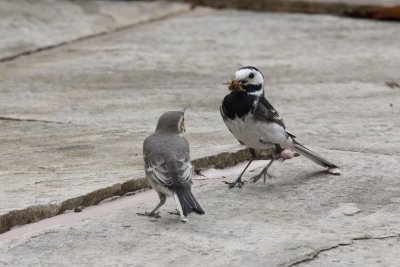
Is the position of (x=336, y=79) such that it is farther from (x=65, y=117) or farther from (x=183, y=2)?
(x=183, y=2)

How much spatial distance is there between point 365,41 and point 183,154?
4903mm

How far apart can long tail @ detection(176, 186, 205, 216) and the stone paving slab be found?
2.14 ft

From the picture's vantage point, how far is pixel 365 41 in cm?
986

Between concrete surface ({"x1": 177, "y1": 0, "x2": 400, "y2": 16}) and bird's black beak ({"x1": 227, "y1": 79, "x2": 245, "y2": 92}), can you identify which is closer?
bird's black beak ({"x1": 227, "y1": 79, "x2": 245, "y2": 92})

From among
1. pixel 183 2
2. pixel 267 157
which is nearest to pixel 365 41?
pixel 183 2

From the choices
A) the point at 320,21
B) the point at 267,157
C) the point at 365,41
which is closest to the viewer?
the point at 267,157

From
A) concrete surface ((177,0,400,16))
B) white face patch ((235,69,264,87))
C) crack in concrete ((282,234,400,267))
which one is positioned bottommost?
crack in concrete ((282,234,400,267))

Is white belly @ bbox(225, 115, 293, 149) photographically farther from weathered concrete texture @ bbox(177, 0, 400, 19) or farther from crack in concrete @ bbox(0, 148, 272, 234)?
weathered concrete texture @ bbox(177, 0, 400, 19)

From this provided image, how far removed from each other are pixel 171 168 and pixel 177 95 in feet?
9.06

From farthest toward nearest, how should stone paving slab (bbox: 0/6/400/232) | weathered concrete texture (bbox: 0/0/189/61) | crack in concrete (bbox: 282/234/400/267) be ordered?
weathered concrete texture (bbox: 0/0/189/61), stone paving slab (bbox: 0/6/400/232), crack in concrete (bbox: 282/234/400/267)

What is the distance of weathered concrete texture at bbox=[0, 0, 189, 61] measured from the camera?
946 centimetres

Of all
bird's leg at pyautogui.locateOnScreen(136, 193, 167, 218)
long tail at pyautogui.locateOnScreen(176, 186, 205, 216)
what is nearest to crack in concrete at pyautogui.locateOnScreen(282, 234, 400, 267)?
long tail at pyautogui.locateOnScreen(176, 186, 205, 216)

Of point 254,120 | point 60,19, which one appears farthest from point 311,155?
point 60,19

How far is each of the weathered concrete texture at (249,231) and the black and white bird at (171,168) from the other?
12cm
